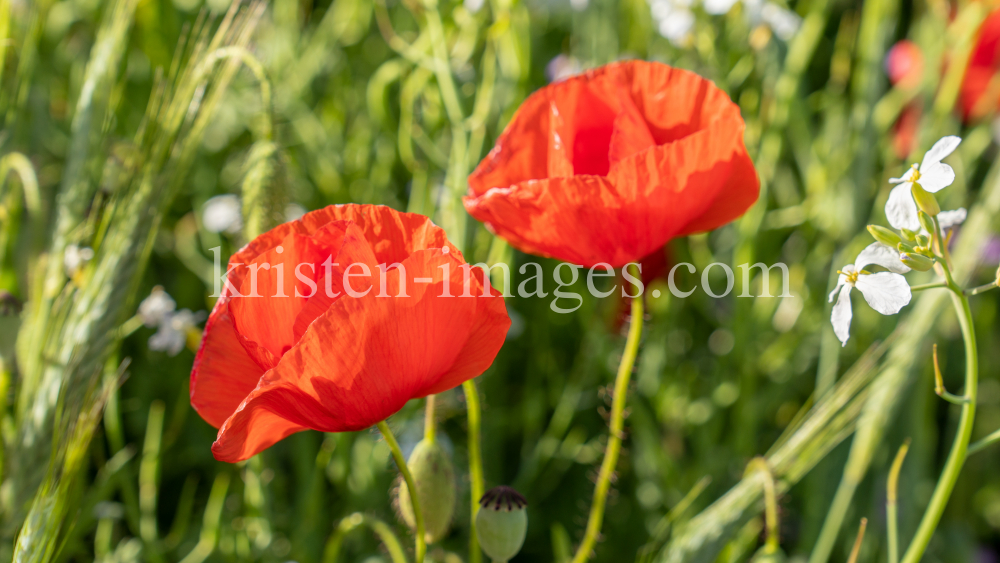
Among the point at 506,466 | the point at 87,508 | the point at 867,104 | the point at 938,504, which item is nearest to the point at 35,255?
the point at 87,508

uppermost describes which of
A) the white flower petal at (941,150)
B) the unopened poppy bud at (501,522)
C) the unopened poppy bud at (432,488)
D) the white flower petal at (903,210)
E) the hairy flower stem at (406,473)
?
the white flower petal at (941,150)

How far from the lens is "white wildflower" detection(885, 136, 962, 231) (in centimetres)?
31

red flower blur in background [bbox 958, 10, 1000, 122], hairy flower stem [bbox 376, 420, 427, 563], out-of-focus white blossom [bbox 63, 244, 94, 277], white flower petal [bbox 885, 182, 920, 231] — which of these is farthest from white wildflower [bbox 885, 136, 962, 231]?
red flower blur in background [bbox 958, 10, 1000, 122]

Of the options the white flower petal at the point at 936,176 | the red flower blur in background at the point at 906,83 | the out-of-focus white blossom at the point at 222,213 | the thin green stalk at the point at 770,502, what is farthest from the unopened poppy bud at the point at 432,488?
the red flower blur in background at the point at 906,83

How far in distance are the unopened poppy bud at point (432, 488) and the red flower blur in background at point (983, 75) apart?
0.79m

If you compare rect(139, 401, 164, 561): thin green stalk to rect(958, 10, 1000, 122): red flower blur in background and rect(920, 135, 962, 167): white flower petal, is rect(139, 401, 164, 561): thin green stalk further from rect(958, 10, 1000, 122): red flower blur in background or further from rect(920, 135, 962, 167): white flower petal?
rect(958, 10, 1000, 122): red flower blur in background

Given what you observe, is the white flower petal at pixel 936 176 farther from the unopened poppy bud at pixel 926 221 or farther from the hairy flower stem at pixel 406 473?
the hairy flower stem at pixel 406 473

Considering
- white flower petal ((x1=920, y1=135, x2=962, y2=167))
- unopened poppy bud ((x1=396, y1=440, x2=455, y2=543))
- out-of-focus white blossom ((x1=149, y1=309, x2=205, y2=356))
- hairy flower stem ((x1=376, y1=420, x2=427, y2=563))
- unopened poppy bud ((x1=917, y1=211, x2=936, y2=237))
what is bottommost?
out-of-focus white blossom ((x1=149, y1=309, x2=205, y2=356))

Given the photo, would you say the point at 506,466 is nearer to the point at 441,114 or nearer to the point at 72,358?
the point at 441,114

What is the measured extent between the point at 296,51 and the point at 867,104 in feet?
2.15

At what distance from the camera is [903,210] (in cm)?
34

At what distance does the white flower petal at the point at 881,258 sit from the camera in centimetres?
32

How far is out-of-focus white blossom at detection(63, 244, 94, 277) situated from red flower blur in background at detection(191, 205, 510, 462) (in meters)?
0.21

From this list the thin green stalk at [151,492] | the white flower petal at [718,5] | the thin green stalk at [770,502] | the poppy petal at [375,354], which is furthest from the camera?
the white flower petal at [718,5]
